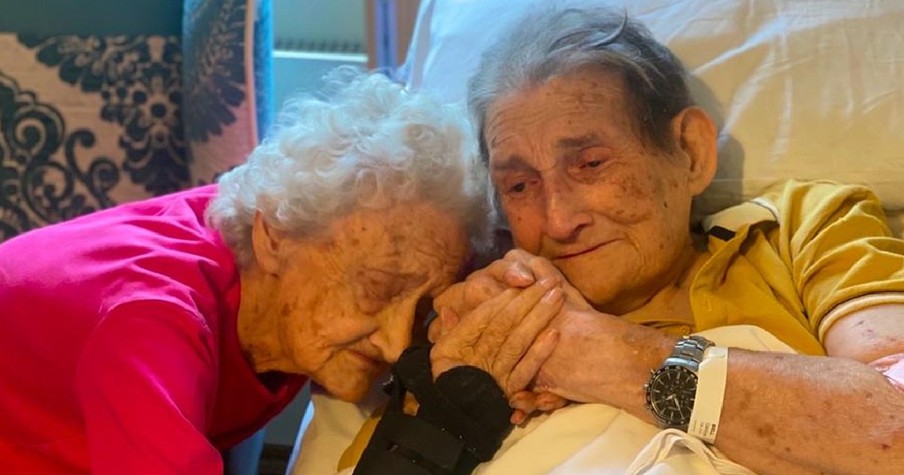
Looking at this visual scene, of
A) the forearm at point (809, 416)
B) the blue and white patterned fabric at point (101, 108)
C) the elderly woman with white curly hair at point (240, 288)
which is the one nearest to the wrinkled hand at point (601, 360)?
the forearm at point (809, 416)

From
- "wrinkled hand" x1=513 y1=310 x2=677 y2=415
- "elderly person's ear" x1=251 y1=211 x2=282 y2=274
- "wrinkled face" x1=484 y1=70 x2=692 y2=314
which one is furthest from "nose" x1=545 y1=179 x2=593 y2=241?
"elderly person's ear" x1=251 y1=211 x2=282 y2=274

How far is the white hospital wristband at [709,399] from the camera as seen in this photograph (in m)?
1.08

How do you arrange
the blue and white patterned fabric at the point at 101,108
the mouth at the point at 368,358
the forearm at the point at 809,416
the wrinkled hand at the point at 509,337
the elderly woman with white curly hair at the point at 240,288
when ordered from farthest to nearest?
the blue and white patterned fabric at the point at 101,108 → the mouth at the point at 368,358 → the wrinkled hand at the point at 509,337 → the elderly woman with white curly hair at the point at 240,288 → the forearm at the point at 809,416

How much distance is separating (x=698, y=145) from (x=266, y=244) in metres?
0.62

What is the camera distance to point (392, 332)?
132cm

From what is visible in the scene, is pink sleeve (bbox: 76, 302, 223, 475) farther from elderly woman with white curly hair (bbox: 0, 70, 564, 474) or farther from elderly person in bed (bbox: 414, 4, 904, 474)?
elderly person in bed (bbox: 414, 4, 904, 474)

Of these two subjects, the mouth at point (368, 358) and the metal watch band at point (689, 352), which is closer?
the metal watch band at point (689, 352)

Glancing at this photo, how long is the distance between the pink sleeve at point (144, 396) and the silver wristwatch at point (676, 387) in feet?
1.66

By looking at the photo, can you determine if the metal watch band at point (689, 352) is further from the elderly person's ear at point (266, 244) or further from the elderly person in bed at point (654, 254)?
the elderly person's ear at point (266, 244)

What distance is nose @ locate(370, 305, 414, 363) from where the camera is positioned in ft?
4.31

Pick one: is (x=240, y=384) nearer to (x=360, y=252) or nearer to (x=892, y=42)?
(x=360, y=252)

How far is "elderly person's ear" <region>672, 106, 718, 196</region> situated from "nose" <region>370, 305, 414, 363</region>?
1.42 feet

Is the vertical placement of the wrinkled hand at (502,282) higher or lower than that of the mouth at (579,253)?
lower

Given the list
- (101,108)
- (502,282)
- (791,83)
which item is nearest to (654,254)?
(502,282)
